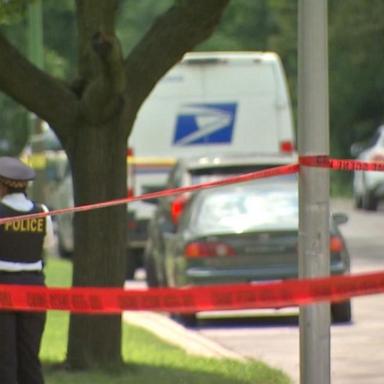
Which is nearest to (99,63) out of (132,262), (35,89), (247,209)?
(35,89)

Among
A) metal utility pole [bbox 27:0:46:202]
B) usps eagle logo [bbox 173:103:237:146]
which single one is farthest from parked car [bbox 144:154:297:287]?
metal utility pole [bbox 27:0:46:202]

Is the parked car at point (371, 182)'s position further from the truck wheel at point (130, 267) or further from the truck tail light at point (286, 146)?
the truck wheel at point (130, 267)

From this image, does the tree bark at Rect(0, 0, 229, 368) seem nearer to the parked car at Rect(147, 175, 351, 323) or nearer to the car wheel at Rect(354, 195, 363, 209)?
the parked car at Rect(147, 175, 351, 323)

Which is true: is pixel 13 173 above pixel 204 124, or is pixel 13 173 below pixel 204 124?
above

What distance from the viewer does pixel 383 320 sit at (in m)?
16.6

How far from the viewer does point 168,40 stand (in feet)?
Result: 38.8

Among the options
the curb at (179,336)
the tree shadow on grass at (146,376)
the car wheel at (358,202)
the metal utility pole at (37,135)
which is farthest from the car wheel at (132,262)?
the car wheel at (358,202)

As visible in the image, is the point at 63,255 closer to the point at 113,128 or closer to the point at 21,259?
the point at 113,128

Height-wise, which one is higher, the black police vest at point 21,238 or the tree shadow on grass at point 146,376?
the black police vest at point 21,238

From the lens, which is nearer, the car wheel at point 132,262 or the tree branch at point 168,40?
the tree branch at point 168,40

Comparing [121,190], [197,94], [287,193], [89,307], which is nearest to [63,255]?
[197,94]

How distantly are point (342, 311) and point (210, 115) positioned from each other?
29.0ft

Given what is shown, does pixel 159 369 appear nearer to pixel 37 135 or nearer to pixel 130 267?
pixel 130 267

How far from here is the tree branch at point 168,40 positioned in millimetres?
11758
